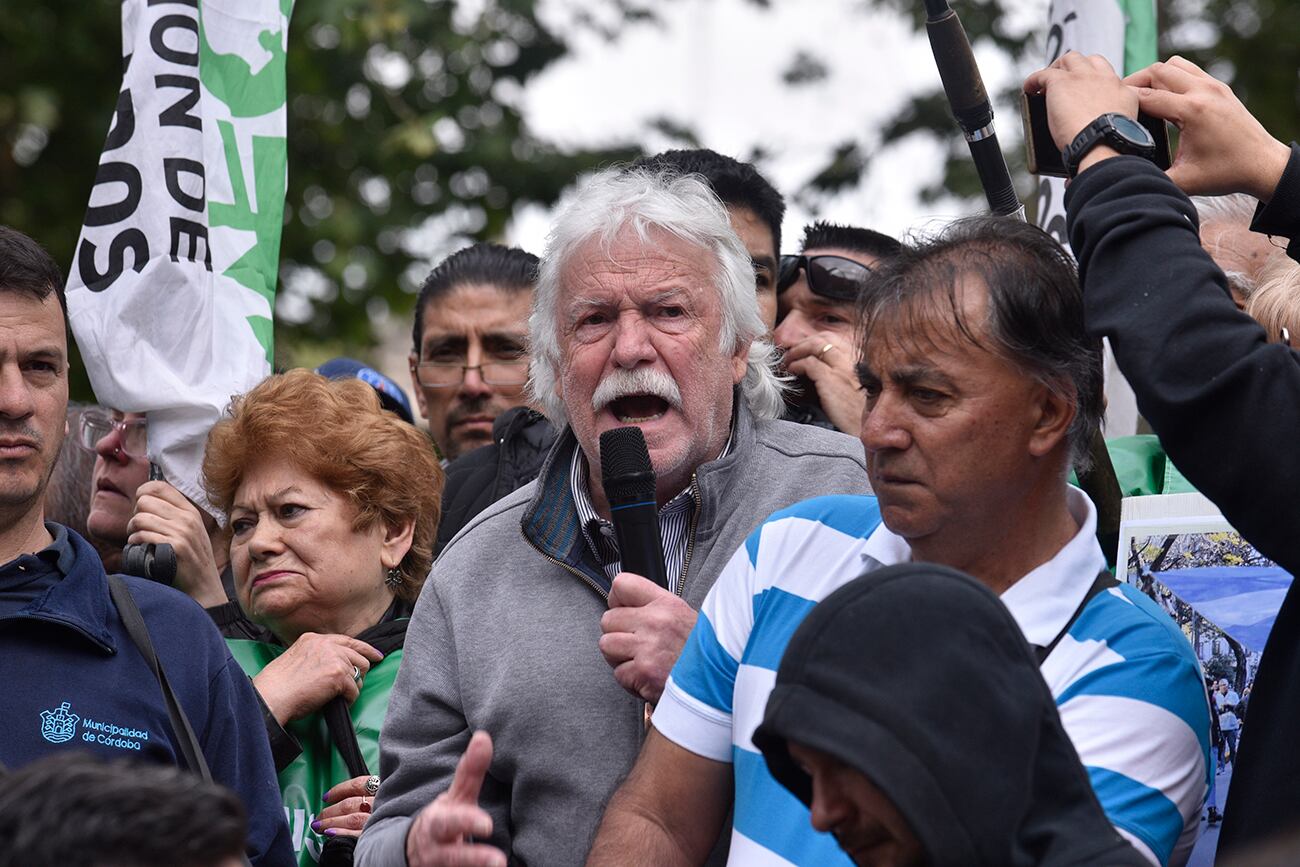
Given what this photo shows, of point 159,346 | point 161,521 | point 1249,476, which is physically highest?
point 1249,476

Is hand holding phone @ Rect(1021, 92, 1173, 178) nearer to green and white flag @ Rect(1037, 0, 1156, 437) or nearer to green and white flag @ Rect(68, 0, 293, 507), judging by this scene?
green and white flag @ Rect(1037, 0, 1156, 437)

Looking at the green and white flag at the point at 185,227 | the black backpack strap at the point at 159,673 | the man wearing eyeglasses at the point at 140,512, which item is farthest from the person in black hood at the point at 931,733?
the green and white flag at the point at 185,227

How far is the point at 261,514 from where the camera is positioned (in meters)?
4.36

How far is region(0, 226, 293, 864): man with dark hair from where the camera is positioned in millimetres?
3307

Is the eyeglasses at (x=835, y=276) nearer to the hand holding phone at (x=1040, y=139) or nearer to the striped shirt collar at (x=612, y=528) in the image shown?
the striped shirt collar at (x=612, y=528)

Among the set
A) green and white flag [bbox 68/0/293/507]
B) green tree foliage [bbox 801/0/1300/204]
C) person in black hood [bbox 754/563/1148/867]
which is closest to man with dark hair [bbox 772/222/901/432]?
green and white flag [bbox 68/0/293/507]

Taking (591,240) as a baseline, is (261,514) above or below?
below

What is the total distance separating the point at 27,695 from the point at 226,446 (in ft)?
3.92

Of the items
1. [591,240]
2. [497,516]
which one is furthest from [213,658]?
[591,240]

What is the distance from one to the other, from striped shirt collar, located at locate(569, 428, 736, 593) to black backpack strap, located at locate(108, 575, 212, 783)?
90cm

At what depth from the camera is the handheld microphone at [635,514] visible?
3.18 m

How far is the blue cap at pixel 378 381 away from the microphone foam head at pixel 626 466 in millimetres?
2095

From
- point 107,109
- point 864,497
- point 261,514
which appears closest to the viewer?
point 864,497

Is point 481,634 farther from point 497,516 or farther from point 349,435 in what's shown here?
point 349,435
